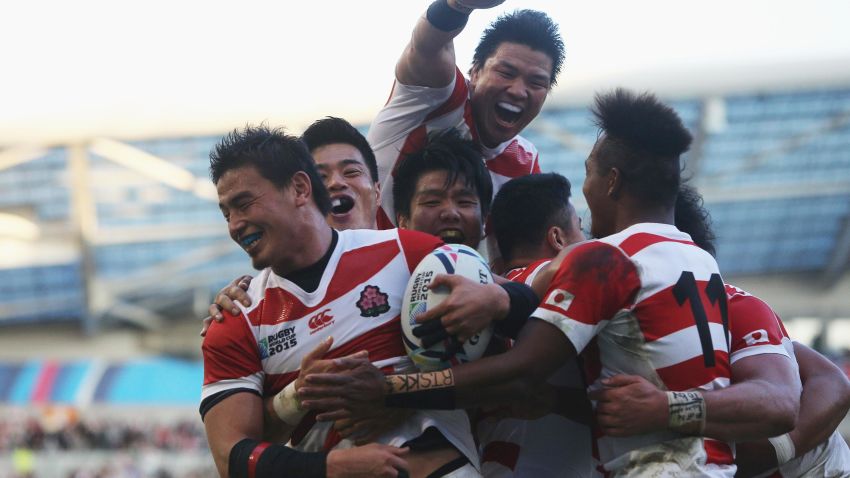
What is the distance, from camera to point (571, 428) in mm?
5105

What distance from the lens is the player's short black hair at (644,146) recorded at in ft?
15.2

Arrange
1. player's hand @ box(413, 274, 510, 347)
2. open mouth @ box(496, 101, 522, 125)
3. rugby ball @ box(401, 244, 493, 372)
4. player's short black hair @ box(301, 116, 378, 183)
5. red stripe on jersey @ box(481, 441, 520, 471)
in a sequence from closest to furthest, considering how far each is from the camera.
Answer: player's hand @ box(413, 274, 510, 347)
rugby ball @ box(401, 244, 493, 372)
red stripe on jersey @ box(481, 441, 520, 471)
player's short black hair @ box(301, 116, 378, 183)
open mouth @ box(496, 101, 522, 125)

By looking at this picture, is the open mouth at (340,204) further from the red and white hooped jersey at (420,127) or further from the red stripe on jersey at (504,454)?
the red stripe on jersey at (504,454)

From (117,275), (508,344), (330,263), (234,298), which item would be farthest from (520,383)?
(117,275)

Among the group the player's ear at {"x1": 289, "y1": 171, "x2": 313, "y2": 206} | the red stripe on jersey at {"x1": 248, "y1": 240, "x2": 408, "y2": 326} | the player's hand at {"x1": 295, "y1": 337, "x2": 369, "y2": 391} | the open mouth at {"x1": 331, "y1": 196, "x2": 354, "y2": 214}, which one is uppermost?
the player's ear at {"x1": 289, "y1": 171, "x2": 313, "y2": 206}

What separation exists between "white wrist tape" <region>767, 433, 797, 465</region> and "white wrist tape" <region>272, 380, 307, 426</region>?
6.67 ft

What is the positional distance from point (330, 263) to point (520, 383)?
36.0 inches

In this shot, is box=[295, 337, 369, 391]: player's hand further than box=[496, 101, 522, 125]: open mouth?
No

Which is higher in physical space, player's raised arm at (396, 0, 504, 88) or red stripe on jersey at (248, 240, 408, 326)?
player's raised arm at (396, 0, 504, 88)

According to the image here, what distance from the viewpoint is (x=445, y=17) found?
570 cm

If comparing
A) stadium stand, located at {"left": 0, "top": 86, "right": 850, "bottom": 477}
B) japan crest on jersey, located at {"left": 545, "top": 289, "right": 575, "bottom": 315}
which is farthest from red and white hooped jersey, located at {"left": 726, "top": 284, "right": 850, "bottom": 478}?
stadium stand, located at {"left": 0, "top": 86, "right": 850, "bottom": 477}

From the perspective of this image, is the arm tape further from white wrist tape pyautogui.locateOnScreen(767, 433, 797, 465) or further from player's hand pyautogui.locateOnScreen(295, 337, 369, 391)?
white wrist tape pyautogui.locateOnScreen(767, 433, 797, 465)

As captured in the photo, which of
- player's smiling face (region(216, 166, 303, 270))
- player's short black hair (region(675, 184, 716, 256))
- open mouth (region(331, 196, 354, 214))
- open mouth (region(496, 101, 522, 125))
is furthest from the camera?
open mouth (region(496, 101, 522, 125))

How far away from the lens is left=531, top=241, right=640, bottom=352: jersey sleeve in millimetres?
4242
